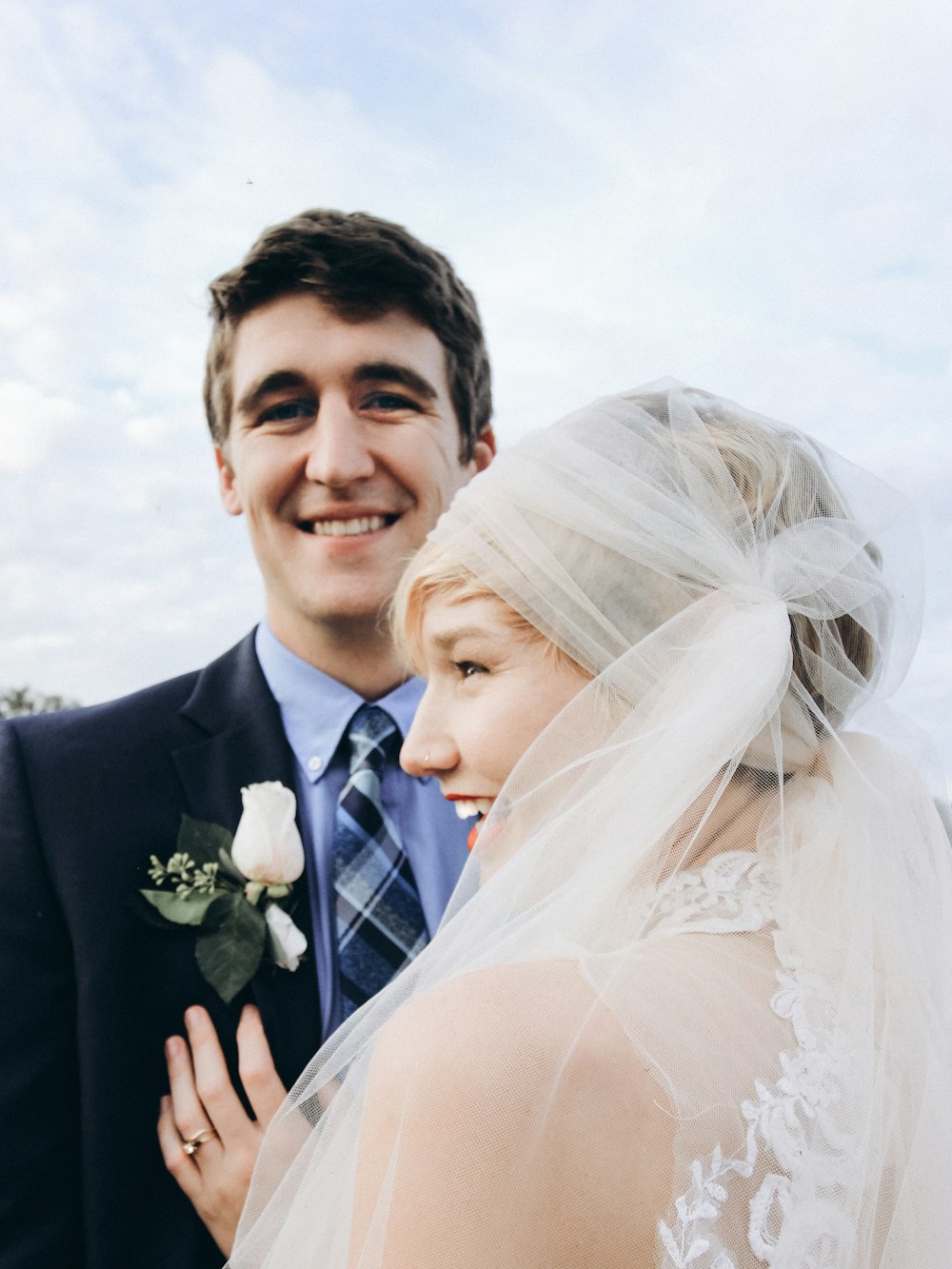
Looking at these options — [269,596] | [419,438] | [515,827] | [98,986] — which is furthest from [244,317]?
[515,827]

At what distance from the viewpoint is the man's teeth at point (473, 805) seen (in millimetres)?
2143

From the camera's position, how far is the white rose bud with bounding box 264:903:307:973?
2.79 metres

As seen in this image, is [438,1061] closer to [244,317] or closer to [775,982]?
[775,982]

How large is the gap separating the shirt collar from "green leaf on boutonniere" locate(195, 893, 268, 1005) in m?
0.55

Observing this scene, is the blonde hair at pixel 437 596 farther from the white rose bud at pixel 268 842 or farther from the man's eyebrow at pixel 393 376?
the man's eyebrow at pixel 393 376

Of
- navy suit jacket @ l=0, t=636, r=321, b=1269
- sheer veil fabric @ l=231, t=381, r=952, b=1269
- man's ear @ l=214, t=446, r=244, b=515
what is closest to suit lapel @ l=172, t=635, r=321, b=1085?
navy suit jacket @ l=0, t=636, r=321, b=1269

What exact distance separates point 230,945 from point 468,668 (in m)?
1.14

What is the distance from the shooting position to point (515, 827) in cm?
193

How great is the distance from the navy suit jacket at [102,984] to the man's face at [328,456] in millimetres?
623

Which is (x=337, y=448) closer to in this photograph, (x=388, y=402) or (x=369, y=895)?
(x=388, y=402)

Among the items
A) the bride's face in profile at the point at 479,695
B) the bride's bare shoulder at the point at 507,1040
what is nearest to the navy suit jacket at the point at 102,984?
the bride's face in profile at the point at 479,695

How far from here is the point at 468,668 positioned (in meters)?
2.12

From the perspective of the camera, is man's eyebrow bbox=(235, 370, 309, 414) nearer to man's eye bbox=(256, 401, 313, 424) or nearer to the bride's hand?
man's eye bbox=(256, 401, 313, 424)

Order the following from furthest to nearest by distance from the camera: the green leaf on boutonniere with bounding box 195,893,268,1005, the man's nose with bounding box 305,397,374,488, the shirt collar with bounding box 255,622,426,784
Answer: the man's nose with bounding box 305,397,374,488
the shirt collar with bounding box 255,622,426,784
the green leaf on boutonniere with bounding box 195,893,268,1005
